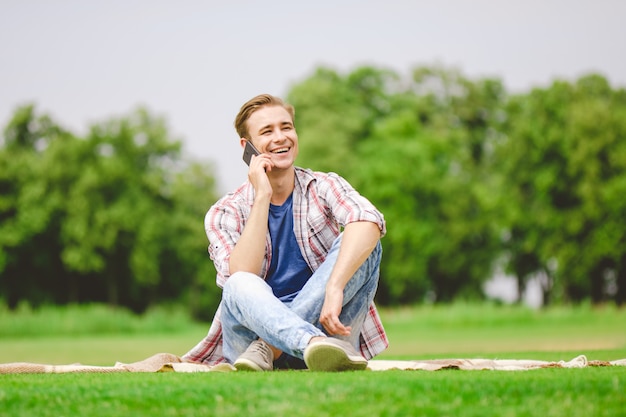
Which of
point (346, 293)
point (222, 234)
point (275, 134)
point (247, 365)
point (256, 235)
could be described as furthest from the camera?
point (275, 134)

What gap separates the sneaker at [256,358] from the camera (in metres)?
4.76

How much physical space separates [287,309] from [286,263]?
786 mm

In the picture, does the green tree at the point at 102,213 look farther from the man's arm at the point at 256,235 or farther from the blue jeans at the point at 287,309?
the blue jeans at the point at 287,309

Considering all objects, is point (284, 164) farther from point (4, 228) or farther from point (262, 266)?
point (4, 228)

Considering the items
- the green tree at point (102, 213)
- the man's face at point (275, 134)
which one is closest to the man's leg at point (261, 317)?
the man's face at point (275, 134)

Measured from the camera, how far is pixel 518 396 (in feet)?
11.9

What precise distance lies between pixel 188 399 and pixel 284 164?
2.28m

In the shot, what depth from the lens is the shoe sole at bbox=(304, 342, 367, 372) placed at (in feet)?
14.4

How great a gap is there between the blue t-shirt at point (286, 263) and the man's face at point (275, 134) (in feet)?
1.24

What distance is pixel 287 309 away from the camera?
15.4 feet

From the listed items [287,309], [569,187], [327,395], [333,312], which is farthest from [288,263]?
[569,187]

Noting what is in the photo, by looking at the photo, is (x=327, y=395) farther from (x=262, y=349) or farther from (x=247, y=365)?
(x=262, y=349)

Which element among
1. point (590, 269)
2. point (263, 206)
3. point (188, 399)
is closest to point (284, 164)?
point (263, 206)

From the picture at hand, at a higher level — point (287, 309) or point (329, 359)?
point (287, 309)
